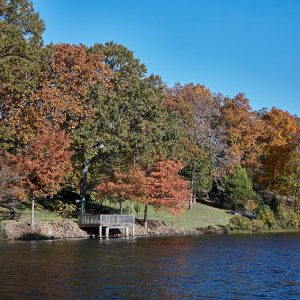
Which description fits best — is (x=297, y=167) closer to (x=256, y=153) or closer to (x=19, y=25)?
(x=256, y=153)

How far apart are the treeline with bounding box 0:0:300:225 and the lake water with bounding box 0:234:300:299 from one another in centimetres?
1108

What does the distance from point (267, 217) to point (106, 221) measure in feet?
84.8

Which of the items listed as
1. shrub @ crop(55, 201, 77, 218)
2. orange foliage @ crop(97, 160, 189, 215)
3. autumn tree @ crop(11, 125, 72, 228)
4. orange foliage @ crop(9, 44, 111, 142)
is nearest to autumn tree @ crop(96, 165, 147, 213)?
orange foliage @ crop(97, 160, 189, 215)

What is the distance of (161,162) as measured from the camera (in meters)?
59.2

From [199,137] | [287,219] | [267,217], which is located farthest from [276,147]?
[267,217]

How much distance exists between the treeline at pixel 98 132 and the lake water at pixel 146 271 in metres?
11.1

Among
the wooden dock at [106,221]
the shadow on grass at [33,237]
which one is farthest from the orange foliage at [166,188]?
the shadow on grass at [33,237]

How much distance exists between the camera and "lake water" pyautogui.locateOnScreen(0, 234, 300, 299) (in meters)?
22.5

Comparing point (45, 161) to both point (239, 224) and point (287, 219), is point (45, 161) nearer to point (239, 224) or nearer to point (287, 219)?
point (239, 224)

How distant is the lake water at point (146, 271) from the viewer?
885 inches

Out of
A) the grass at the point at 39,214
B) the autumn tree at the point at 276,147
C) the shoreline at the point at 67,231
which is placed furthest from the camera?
the autumn tree at the point at 276,147

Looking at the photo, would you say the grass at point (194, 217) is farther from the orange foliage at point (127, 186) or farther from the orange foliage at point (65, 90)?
the orange foliage at point (65, 90)

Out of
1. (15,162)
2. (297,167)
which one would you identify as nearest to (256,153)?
(297,167)

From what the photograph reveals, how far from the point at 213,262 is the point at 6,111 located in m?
26.9
